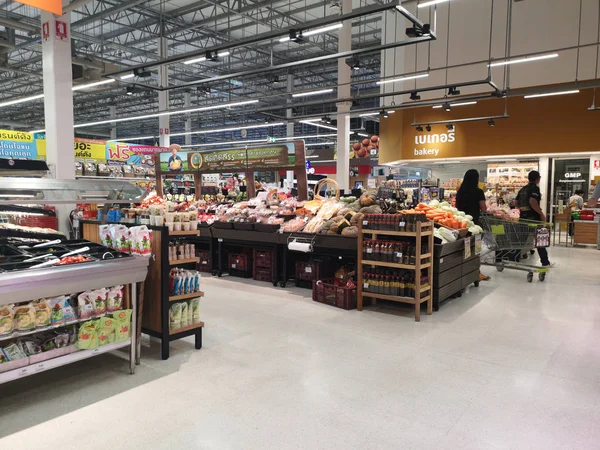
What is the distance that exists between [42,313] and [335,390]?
205cm

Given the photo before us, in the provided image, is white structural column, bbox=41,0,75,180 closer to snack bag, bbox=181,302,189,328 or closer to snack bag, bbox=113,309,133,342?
snack bag, bbox=181,302,189,328

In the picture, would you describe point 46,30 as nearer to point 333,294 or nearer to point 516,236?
point 333,294

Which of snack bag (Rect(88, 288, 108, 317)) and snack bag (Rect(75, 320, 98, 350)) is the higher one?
snack bag (Rect(88, 288, 108, 317))

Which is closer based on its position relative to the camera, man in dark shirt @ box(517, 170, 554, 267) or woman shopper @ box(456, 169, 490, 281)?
woman shopper @ box(456, 169, 490, 281)

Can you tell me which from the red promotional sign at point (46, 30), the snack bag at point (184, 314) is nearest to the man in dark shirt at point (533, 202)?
the snack bag at point (184, 314)

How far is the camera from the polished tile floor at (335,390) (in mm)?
2547

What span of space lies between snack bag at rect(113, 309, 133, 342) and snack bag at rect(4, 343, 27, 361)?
62cm

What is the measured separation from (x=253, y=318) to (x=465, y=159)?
11.8 metres

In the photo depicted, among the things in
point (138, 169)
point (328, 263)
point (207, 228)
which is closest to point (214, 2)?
point (138, 169)

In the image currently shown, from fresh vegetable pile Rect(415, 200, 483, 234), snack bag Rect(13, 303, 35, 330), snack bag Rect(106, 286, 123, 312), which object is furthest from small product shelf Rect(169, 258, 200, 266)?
fresh vegetable pile Rect(415, 200, 483, 234)

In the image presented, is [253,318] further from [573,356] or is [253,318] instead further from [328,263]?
[573,356]

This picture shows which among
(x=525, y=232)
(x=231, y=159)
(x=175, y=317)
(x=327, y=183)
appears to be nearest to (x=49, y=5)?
(x=175, y=317)

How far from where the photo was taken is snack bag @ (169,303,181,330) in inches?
148

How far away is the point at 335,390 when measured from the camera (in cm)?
313
